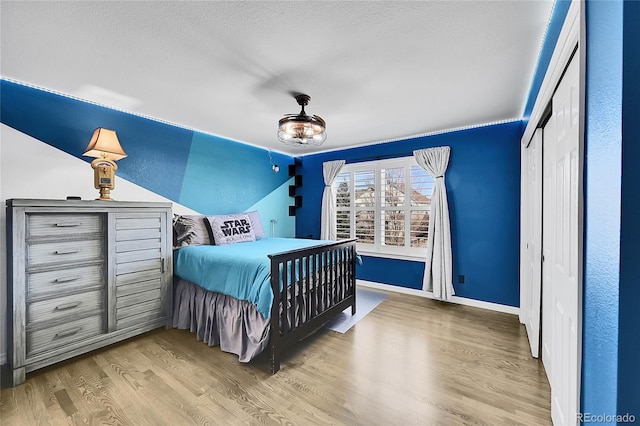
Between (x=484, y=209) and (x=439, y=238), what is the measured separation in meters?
0.64

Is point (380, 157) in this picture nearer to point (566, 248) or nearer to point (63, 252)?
point (566, 248)

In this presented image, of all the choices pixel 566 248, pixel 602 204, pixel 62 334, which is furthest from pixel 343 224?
pixel 602 204

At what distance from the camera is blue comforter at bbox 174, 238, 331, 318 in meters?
2.11

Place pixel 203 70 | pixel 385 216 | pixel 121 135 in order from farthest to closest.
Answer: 1. pixel 385 216
2. pixel 121 135
3. pixel 203 70

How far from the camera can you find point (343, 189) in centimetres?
464

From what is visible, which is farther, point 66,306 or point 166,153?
point 166,153

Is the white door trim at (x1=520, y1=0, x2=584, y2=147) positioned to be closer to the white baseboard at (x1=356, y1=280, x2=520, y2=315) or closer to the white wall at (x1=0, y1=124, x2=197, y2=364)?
the white baseboard at (x1=356, y1=280, x2=520, y2=315)

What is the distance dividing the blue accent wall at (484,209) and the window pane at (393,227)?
39 cm

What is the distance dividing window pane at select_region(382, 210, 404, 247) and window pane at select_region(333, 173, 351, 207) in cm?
70

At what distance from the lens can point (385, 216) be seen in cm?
421

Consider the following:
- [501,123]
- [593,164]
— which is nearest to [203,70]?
[593,164]

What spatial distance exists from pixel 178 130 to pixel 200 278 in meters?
1.97

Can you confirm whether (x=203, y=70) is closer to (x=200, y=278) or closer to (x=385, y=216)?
(x=200, y=278)

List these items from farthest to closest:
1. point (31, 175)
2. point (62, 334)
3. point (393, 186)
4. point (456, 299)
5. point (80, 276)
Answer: point (393, 186), point (456, 299), point (31, 175), point (80, 276), point (62, 334)
